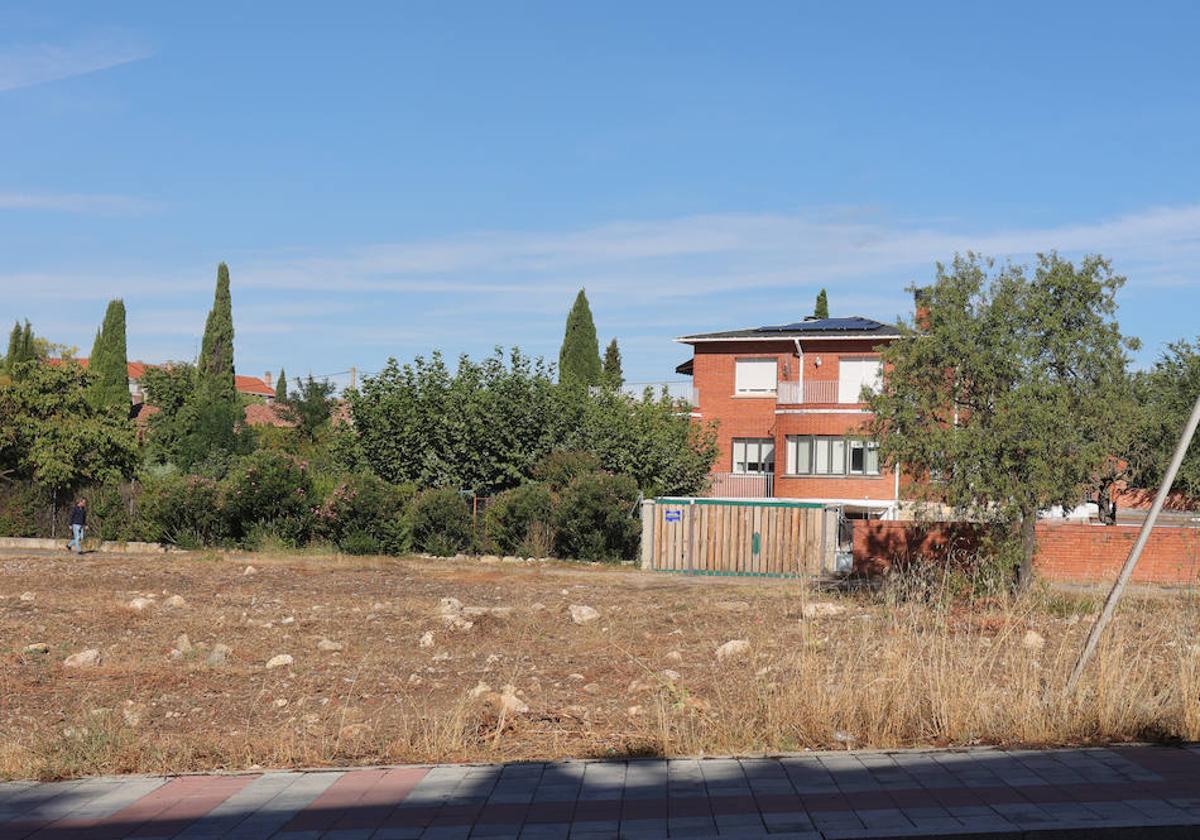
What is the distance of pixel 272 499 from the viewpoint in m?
30.8

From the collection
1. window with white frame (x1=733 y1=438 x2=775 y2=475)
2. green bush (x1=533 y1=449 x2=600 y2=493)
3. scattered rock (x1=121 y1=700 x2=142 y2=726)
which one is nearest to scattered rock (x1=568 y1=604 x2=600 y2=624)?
scattered rock (x1=121 y1=700 x2=142 y2=726)

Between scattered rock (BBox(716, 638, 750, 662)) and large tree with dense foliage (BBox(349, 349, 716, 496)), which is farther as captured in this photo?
large tree with dense foliage (BBox(349, 349, 716, 496))

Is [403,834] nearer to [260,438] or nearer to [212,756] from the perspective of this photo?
[212,756]

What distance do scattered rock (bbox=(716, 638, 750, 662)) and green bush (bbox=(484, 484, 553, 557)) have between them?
1641 centimetres

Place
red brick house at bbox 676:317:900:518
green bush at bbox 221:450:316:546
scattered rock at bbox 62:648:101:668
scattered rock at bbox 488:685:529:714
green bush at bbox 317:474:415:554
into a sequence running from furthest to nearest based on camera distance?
red brick house at bbox 676:317:900:518 < green bush at bbox 221:450:316:546 < green bush at bbox 317:474:415:554 < scattered rock at bbox 62:648:101:668 < scattered rock at bbox 488:685:529:714

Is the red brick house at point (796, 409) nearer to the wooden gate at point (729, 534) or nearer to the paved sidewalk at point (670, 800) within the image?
the wooden gate at point (729, 534)

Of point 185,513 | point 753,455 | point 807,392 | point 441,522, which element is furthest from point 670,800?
point 753,455

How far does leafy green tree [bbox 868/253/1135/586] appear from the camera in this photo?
19266 mm

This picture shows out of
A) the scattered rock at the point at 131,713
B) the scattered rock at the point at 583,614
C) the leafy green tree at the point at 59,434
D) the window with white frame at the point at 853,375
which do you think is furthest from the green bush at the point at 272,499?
the scattered rock at the point at 131,713

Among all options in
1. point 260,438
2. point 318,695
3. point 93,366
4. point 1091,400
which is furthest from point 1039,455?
point 93,366

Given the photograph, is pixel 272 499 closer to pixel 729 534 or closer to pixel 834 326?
pixel 729 534

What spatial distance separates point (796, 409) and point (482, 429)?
12.1 meters

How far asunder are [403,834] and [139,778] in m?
2.41

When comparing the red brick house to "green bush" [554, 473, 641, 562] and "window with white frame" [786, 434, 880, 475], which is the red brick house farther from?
"green bush" [554, 473, 641, 562]
